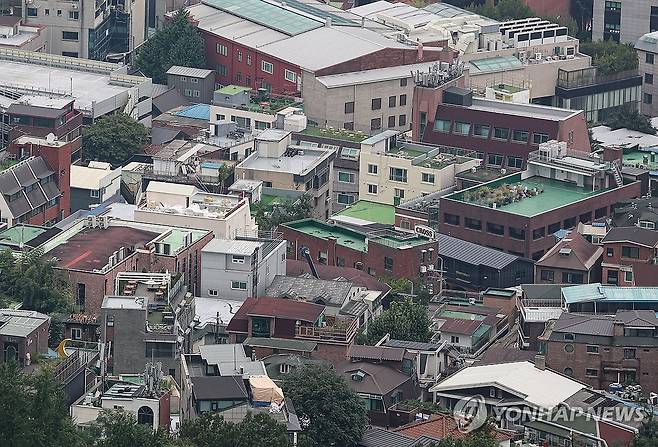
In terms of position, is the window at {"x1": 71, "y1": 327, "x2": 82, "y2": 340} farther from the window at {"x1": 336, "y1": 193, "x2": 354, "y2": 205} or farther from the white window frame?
the white window frame

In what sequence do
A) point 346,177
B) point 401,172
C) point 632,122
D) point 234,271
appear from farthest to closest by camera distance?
point 632,122, point 346,177, point 401,172, point 234,271

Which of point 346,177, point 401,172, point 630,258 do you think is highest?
point 401,172

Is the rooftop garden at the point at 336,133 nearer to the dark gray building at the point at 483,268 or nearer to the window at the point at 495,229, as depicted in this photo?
the window at the point at 495,229

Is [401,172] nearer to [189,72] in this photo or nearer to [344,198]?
[344,198]

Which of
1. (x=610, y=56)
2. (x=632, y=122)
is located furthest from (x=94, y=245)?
(x=610, y=56)

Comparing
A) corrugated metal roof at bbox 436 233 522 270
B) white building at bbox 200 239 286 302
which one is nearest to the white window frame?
corrugated metal roof at bbox 436 233 522 270

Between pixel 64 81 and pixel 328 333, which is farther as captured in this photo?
pixel 64 81

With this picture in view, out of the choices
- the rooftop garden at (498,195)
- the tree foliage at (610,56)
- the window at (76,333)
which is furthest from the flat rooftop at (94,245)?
the tree foliage at (610,56)
